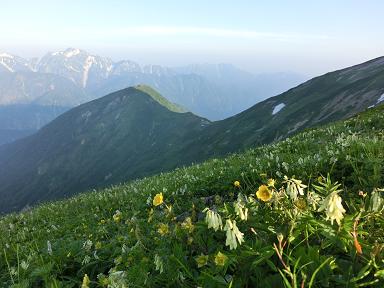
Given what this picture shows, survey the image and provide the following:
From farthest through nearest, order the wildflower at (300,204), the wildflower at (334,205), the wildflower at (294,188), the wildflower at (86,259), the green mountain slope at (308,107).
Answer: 1. the green mountain slope at (308,107)
2. the wildflower at (86,259)
3. the wildflower at (300,204)
4. the wildflower at (294,188)
5. the wildflower at (334,205)

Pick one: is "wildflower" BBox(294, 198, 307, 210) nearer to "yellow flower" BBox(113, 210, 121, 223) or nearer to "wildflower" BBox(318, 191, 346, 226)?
"wildflower" BBox(318, 191, 346, 226)

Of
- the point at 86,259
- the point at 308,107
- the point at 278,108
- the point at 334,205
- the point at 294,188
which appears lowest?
the point at 278,108

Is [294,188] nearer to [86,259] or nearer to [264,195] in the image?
[264,195]

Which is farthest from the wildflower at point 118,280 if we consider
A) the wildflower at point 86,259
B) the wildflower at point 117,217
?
the wildflower at point 117,217

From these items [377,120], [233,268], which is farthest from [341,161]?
[377,120]

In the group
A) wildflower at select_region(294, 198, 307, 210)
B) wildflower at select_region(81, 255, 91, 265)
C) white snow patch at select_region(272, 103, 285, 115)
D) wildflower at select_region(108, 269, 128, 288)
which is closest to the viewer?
wildflower at select_region(108, 269, 128, 288)

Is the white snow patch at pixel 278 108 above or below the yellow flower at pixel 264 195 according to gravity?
below

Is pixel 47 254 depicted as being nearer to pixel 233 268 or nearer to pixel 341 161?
pixel 233 268

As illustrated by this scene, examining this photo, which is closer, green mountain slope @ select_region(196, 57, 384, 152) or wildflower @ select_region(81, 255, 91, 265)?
wildflower @ select_region(81, 255, 91, 265)

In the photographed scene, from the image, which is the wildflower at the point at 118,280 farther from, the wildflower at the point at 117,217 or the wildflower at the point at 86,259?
the wildflower at the point at 117,217

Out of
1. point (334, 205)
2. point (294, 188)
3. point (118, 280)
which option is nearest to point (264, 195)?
point (294, 188)

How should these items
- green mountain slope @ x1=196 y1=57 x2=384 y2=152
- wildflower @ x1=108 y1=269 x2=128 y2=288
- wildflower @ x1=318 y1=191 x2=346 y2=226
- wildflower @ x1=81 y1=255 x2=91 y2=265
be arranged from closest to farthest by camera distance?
wildflower @ x1=318 y1=191 x2=346 y2=226
wildflower @ x1=108 y1=269 x2=128 y2=288
wildflower @ x1=81 y1=255 x2=91 y2=265
green mountain slope @ x1=196 y1=57 x2=384 y2=152

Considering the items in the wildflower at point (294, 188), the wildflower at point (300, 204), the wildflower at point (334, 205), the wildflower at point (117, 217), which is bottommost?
the wildflower at point (117, 217)

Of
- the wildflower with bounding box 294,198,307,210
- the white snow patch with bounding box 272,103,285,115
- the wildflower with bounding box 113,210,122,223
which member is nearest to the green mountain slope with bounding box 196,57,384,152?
the white snow patch with bounding box 272,103,285,115
